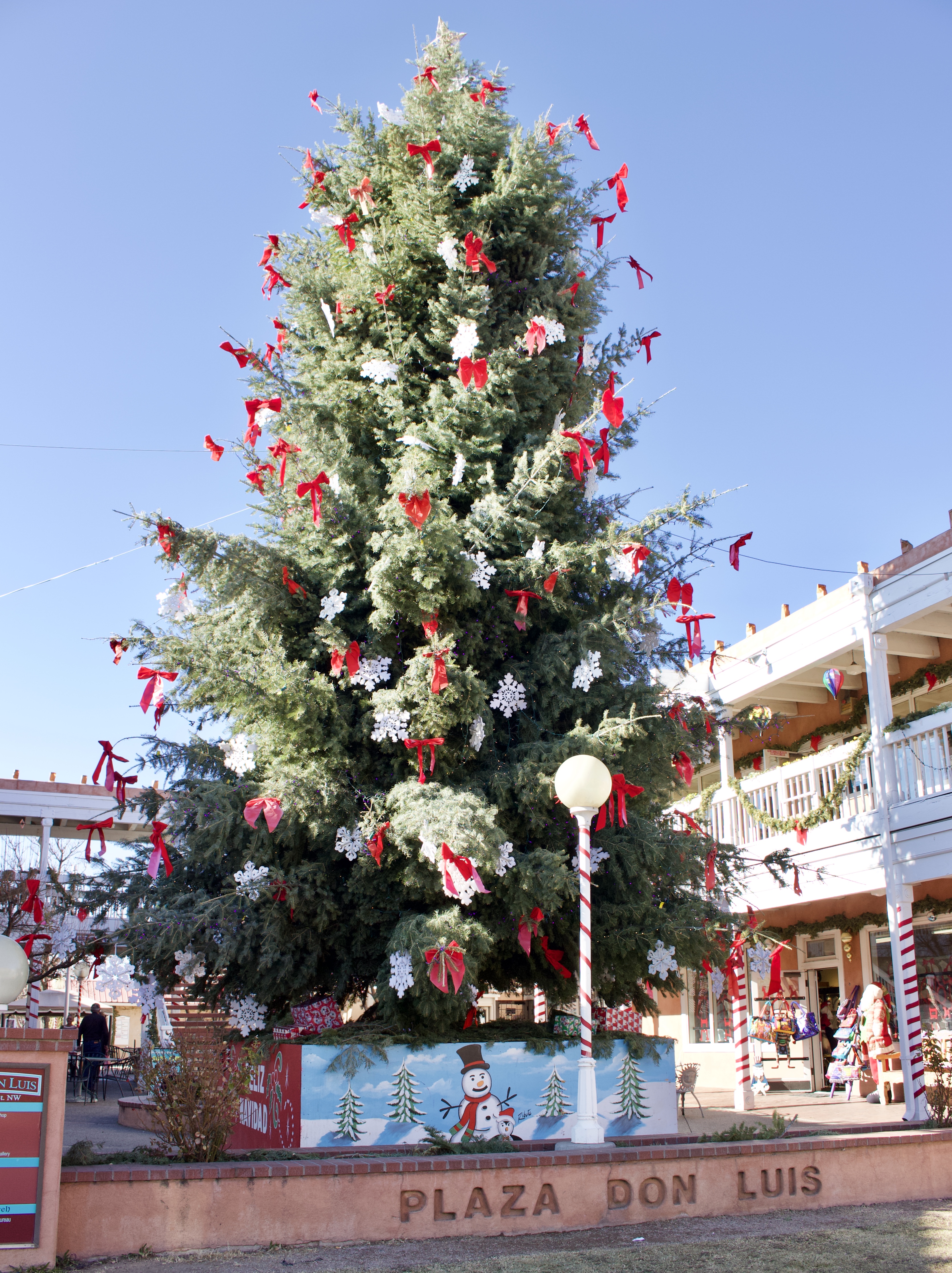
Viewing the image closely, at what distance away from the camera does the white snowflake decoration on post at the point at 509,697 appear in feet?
32.7

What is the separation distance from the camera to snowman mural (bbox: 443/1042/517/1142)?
28.2ft

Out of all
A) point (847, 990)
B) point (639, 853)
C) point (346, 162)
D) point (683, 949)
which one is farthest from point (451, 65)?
point (847, 990)

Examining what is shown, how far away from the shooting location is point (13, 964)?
5.63m

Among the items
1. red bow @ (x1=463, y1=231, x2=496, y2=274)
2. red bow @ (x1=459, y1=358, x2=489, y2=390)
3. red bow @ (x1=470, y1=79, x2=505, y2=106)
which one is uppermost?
red bow @ (x1=470, y1=79, x2=505, y2=106)

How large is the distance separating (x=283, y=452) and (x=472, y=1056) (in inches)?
234

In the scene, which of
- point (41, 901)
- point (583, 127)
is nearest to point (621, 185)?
point (583, 127)

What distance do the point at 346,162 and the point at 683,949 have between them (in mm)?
9187

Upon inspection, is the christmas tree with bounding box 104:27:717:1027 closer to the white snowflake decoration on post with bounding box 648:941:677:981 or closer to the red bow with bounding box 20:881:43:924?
the white snowflake decoration on post with bounding box 648:941:677:981

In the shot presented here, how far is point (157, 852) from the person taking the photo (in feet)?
31.1

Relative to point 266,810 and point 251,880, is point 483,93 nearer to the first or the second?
point 266,810

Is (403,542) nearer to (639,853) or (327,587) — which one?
(327,587)

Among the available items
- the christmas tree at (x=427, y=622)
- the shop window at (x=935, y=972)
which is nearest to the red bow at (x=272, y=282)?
the christmas tree at (x=427, y=622)

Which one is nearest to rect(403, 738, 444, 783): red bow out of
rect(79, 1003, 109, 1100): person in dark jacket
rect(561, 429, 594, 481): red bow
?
rect(561, 429, 594, 481): red bow

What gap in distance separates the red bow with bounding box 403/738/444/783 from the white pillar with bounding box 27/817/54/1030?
5.27 metres
